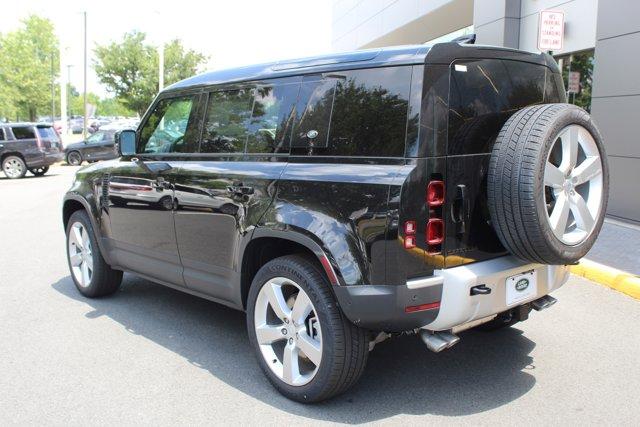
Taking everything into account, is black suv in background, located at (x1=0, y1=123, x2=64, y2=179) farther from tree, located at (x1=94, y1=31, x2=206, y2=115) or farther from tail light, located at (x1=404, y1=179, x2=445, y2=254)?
tree, located at (x1=94, y1=31, x2=206, y2=115)

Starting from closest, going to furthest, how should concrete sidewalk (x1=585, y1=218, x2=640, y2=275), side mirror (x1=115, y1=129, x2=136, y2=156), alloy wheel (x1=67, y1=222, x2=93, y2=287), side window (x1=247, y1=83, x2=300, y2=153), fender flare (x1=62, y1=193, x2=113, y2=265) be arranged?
1. side window (x1=247, y1=83, x2=300, y2=153)
2. side mirror (x1=115, y1=129, x2=136, y2=156)
3. fender flare (x1=62, y1=193, x2=113, y2=265)
4. alloy wheel (x1=67, y1=222, x2=93, y2=287)
5. concrete sidewalk (x1=585, y1=218, x2=640, y2=275)

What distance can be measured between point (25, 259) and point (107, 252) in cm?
285

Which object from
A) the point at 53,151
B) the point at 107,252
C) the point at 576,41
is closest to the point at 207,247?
the point at 107,252

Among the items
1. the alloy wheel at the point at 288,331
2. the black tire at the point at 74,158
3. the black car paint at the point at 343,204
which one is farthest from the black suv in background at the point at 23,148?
the alloy wheel at the point at 288,331

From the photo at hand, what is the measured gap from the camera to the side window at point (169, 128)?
15.0 ft

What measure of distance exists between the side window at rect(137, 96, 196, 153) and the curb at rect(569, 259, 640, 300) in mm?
3882

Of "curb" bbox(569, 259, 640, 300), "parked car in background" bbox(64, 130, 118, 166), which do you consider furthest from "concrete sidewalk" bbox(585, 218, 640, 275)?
"parked car in background" bbox(64, 130, 118, 166)

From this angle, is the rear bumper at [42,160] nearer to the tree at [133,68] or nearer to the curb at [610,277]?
the curb at [610,277]

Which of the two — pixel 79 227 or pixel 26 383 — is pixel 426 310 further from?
pixel 79 227

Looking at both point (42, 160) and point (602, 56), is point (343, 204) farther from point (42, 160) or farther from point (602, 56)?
point (42, 160)

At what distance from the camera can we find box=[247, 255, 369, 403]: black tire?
3.24 m

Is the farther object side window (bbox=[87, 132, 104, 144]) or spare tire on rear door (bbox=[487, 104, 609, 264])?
side window (bbox=[87, 132, 104, 144])

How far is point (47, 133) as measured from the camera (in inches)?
791

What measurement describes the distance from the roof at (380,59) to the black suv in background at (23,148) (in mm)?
17807
